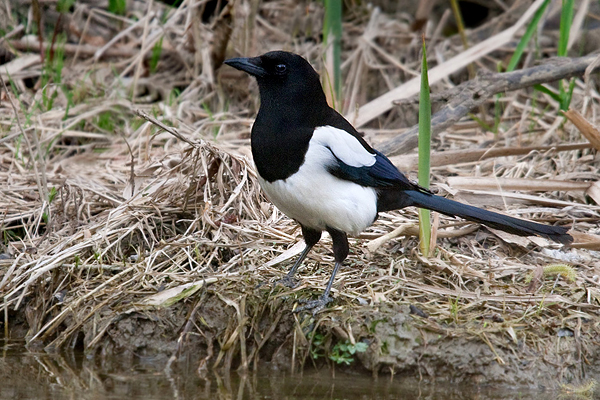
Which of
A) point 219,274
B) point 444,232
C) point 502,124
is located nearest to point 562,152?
point 502,124

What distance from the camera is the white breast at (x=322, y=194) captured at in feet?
9.59

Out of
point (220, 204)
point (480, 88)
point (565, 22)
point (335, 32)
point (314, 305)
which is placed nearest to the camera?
point (314, 305)

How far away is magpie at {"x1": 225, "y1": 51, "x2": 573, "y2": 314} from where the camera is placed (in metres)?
2.93

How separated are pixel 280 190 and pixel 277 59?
567 mm

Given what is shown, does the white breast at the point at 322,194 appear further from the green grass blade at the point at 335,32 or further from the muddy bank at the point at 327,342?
the green grass blade at the point at 335,32

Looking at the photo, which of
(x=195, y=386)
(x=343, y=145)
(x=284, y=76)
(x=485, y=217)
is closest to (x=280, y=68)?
(x=284, y=76)

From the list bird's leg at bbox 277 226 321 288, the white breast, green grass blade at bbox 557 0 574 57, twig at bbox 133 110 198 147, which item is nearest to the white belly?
the white breast

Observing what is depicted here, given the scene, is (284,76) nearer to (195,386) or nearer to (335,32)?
(195,386)

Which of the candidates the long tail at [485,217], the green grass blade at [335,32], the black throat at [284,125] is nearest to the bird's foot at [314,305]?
the black throat at [284,125]

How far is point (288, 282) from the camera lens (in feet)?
10.4

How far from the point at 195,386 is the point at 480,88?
252cm

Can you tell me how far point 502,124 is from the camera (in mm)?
5270

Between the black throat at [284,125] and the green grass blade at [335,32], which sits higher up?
the green grass blade at [335,32]

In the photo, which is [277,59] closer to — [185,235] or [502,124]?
[185,235]
